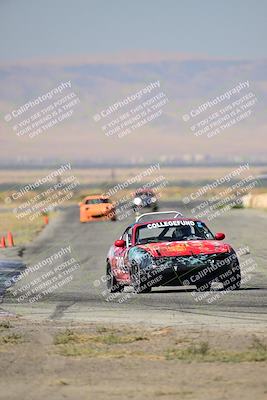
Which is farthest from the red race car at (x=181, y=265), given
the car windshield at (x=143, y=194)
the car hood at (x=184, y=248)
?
the car windshield at (x=143, y=194)

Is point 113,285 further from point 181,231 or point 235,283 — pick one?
point 235,283

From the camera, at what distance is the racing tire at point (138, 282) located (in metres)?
19.1

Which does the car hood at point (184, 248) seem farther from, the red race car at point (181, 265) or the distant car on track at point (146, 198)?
the distant car on track at point (146, 198)

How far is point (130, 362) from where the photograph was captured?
36.1 ft

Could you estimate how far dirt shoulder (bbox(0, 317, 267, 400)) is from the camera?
9.41m

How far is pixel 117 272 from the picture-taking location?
2030cm

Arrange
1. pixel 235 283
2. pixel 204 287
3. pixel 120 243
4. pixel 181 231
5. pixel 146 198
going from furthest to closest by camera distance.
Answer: pixel 146 198 < pixel 181 231 < pixel 120 243 < pixel 204 287 < pixel 235 283

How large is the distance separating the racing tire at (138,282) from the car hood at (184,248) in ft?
1.31

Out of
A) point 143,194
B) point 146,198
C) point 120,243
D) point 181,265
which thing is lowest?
point 146,198

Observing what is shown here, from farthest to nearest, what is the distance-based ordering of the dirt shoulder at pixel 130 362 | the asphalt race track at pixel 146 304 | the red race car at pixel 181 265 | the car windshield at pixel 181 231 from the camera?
the car windshield at pixel 181 231 → the red race car at pixel 181 265 → the asphalt race track at pixel 146 304 → the dirt shoulder at pixel 130 362

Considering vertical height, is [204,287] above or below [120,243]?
below

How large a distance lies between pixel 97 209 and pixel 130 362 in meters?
50.1

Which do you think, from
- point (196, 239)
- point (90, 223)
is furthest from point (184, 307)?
point (90, 223)

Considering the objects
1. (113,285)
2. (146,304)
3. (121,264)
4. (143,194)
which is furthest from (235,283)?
(143,194)
